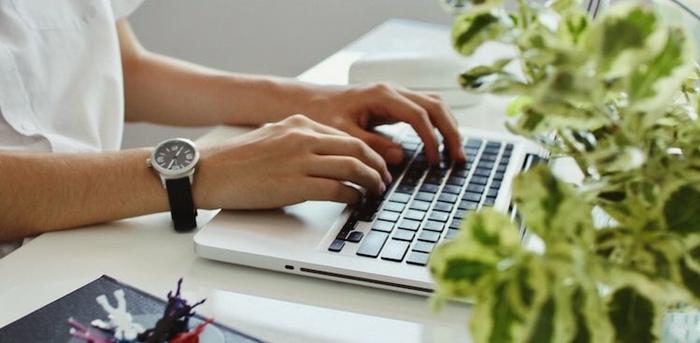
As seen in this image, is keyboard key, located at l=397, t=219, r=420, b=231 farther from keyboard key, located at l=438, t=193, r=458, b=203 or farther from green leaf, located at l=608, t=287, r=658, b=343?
green leaf, located at l=608, t=287, r=658, b=343

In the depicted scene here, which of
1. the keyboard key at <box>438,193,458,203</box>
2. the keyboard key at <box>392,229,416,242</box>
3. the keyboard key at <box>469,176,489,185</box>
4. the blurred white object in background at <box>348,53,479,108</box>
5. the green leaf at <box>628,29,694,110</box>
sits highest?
the green leaf at <box>628,29,694,110</box>

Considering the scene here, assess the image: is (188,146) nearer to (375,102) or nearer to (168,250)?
(168,250)

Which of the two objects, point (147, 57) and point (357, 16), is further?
point (357, 16)

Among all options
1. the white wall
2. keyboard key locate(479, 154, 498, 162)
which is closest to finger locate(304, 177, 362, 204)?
keyboard key locate(479, 154, 498, 162)

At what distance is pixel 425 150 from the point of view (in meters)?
0.91

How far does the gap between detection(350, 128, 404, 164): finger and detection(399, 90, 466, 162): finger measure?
53mm

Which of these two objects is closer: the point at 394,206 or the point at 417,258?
the point at 417,258

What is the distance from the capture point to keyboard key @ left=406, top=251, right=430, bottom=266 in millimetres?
667

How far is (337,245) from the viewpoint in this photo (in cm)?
69

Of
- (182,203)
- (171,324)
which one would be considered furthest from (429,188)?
(171,324)

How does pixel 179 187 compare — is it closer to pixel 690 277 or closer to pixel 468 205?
pixel 468 205

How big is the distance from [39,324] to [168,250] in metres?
0.16

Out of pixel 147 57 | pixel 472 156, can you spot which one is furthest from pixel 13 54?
pixel 472 156

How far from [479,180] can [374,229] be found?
0.57ft
